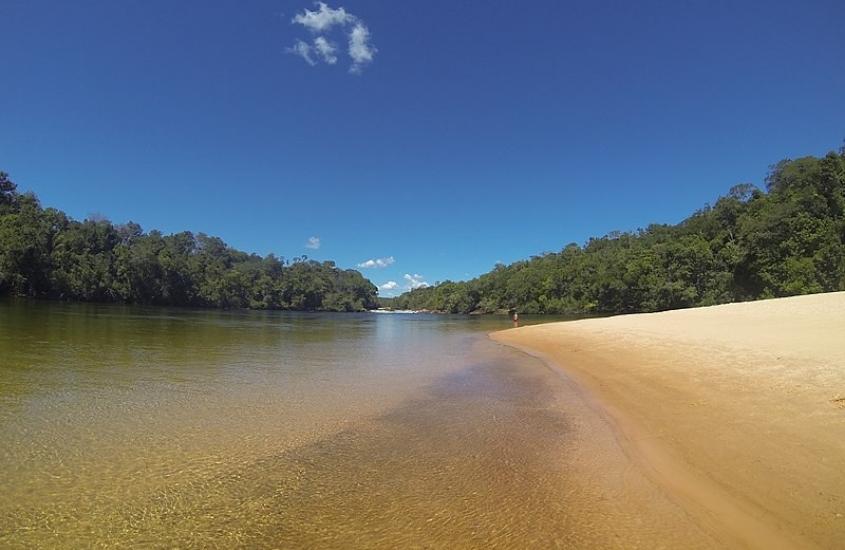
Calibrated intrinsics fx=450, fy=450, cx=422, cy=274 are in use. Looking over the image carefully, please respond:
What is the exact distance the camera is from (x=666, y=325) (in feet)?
73.6

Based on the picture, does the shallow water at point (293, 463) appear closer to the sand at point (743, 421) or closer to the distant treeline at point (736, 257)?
the sand at point (743, 421)

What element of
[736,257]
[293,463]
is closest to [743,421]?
[293,463]

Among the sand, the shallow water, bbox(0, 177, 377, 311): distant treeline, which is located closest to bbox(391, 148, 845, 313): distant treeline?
the sand

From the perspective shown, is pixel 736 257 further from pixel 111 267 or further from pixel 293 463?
pixel 111 267

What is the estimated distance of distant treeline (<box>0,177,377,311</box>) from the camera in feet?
259

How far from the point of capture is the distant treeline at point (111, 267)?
79000mm

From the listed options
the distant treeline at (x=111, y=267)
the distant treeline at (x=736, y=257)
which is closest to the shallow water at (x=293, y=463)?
the distant treeline at (x=736, y=257)

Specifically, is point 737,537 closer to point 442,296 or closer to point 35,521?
point 35,521

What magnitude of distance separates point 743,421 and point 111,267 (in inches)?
4774

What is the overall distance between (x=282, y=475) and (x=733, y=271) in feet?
257

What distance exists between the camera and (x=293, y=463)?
671 cm

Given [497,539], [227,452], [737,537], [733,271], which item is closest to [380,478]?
[497,539]

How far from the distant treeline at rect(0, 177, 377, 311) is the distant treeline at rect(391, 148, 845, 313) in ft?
309

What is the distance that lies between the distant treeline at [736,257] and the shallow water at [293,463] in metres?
60.0
